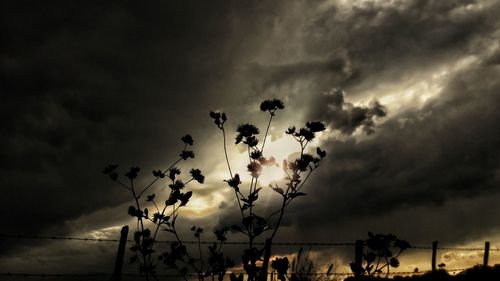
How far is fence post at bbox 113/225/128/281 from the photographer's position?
7594mm

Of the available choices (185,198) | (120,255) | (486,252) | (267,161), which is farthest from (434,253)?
(267,161)

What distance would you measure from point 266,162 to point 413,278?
9.13m

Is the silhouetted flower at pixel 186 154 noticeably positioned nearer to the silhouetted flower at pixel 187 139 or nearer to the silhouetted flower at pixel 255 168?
the silhouetted flower at pixel 187 139

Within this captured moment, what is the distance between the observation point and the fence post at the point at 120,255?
7.59m

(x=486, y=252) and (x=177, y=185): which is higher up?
(x=177, y=185)

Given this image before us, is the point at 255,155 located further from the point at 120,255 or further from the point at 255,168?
the point at 120,255

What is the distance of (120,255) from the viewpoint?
7.81m

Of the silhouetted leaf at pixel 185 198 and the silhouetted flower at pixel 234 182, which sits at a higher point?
the silhouetted flower at pixel 234 182

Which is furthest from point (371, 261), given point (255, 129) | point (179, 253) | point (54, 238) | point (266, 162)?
point (54, 238)

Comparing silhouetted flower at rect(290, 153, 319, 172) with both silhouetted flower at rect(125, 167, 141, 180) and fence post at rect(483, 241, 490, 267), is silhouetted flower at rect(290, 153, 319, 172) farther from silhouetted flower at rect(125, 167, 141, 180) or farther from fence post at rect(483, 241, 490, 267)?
fence post at rect(483, 241, 490, 267)

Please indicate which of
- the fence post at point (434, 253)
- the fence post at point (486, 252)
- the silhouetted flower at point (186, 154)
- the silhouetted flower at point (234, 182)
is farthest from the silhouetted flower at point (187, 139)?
the fence post at point (486, 252)

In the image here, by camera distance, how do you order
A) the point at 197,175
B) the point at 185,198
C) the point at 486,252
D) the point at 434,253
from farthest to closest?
the point at 486,252 < the point at 434,253 < the point at 197,175 < the point at 185,198

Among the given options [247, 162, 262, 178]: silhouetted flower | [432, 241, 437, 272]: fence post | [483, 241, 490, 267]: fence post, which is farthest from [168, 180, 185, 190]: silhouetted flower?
[483, 241, 490, 267]: fence post

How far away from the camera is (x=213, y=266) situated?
6.03 meters
